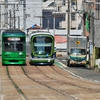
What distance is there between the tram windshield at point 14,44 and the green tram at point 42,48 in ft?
3.40

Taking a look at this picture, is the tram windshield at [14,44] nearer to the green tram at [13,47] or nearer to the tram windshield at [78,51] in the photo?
the green tram at [13,47]

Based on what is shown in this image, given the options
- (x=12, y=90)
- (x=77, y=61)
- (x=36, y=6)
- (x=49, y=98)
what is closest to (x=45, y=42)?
(x=77, y=61)

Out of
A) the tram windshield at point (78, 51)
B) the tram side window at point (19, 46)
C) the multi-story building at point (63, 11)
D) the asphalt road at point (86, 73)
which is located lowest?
the asphalt road at point (86, 73)

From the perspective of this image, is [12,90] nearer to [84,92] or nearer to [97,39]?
[84,92]

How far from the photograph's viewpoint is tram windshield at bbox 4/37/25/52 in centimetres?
4047

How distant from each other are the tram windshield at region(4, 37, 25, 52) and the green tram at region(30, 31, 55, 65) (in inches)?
40.8

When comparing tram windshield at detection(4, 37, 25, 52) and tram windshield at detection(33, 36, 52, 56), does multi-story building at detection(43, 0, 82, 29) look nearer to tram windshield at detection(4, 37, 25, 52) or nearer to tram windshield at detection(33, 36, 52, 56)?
tram windshield at detection(33, 36, 52, 56)

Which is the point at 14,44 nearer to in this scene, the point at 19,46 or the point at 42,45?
the point at 19,46

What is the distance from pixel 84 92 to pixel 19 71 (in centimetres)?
1494

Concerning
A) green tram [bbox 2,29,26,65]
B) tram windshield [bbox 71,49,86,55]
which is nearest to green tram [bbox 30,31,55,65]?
green tram [bbox 2,29,26,65]

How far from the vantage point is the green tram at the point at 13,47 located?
40312mm

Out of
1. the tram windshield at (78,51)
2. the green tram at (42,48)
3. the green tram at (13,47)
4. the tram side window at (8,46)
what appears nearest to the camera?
the green tram at (13,47)

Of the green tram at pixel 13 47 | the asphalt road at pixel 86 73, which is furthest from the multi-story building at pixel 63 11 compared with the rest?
the asphalt road at pixel 86 73

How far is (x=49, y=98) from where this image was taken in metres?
19.4
